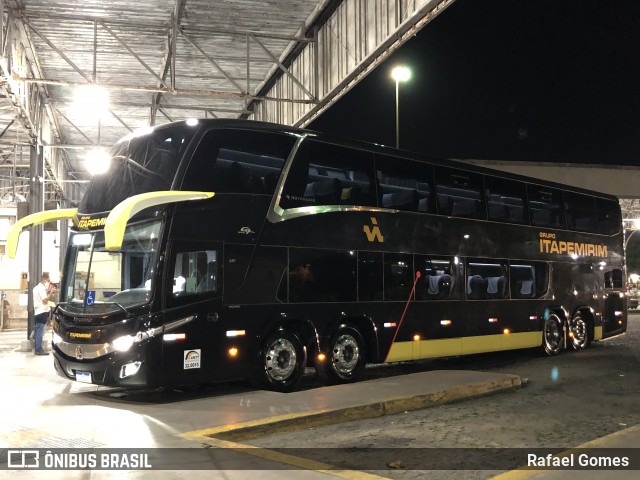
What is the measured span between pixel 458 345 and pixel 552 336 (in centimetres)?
402

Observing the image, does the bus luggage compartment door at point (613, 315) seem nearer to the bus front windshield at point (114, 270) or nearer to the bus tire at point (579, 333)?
the bus tire at point (579, 333)

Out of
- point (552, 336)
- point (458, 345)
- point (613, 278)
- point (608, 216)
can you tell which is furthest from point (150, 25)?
point (613, 278)

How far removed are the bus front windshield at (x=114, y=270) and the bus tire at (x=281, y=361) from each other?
2.23 m

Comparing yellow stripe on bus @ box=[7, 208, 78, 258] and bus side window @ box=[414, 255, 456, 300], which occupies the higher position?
yellow stripe on bus @ box=[7, 208, 78, 258]

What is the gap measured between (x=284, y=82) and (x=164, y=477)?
49.6 feet

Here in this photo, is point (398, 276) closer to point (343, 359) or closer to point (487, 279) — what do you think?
point (343, 359)

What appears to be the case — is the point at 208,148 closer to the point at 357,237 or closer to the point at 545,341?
the point at 357,237

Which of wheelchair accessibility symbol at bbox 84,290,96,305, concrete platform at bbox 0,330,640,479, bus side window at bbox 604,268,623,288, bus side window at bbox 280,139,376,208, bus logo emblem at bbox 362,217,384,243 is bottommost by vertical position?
concrete platform at bbox 0,330,640,479

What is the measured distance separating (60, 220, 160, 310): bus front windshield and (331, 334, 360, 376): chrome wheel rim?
→ 3.69 meters

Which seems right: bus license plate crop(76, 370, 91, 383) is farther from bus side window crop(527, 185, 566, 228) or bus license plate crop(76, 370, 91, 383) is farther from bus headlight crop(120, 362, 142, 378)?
bus side window crop(527, 185, 566, 228)

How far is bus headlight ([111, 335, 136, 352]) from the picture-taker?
879cm

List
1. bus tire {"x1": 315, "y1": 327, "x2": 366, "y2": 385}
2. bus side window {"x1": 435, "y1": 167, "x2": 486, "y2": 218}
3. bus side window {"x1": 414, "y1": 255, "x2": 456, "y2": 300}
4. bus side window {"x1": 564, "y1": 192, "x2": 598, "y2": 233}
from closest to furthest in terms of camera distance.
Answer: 1. bus tire {"x1": 315, "y1": 327, "x2": 366, "y2": 385}
2. bus side window {"x1": 414, "y1": 255, "x2": 456, "y2": 300}
3. bus side window {"x1": 435, "y1": 167, "x2": 486, "y2": 218}
4. bus side window {"x1": 564, "y1": 192, "x2": 598, "y2": 233}

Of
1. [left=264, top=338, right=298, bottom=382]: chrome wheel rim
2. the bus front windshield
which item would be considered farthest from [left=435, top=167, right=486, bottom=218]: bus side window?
the bus front windshield

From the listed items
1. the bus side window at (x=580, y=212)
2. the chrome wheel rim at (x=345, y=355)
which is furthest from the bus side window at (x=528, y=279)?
the chrome wheel rim at (x=345, y=355)
